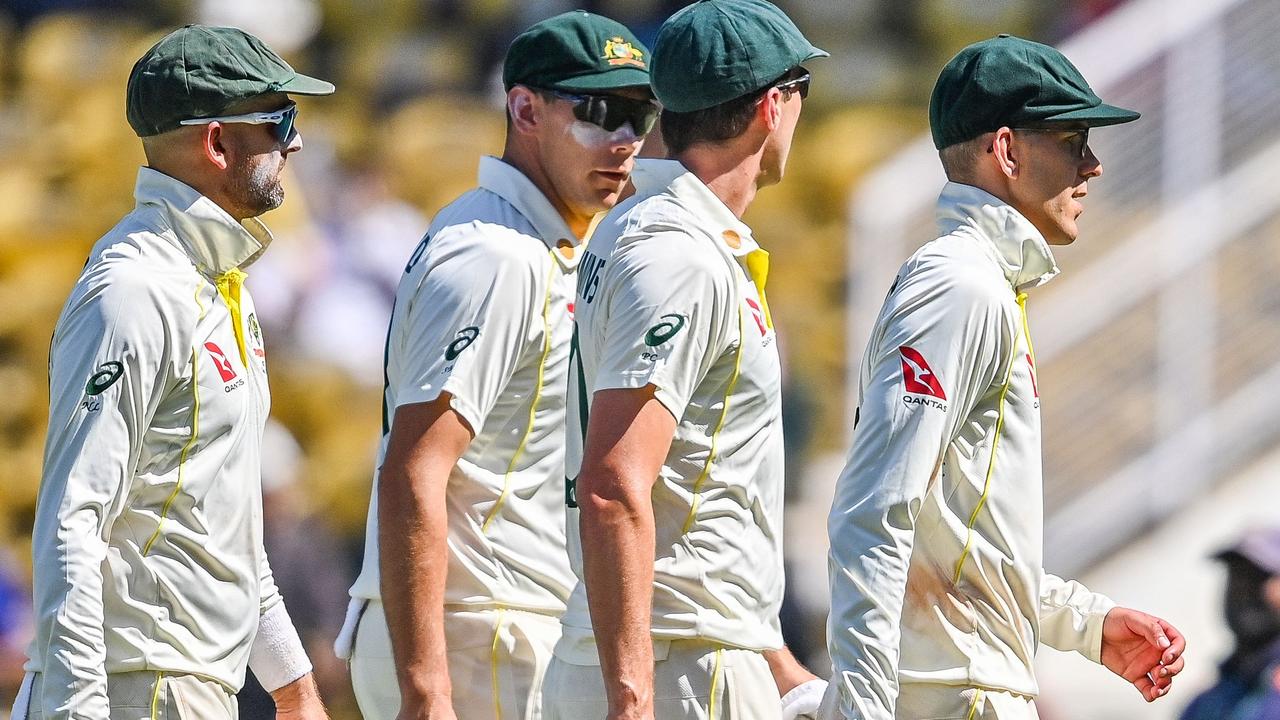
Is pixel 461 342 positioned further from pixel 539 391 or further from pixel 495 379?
pixel 539 391

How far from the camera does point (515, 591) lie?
370 cm

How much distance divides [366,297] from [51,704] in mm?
5103

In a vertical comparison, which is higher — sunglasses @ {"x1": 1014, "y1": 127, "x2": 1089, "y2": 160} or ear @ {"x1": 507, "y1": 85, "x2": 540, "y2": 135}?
sunglasses @ {"x1": 1014, "y1": 127, "x2": 1089, "y2": 160}

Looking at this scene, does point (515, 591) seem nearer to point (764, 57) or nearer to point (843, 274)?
point (764, 57)

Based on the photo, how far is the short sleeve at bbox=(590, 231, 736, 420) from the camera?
3.18 metres

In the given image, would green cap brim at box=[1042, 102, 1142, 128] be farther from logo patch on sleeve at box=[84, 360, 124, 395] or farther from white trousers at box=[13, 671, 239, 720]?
white trousers at box=[13, 671, 239, 720]

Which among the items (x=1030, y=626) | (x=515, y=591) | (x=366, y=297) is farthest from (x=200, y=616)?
(x=366, y=297)

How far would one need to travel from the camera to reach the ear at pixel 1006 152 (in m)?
3.48

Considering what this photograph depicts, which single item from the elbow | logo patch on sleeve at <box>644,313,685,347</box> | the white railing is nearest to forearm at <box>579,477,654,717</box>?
the elbow

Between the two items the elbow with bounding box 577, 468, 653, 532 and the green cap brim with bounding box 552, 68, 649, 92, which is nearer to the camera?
the elbow with bounding box 577, 468, 653, 532

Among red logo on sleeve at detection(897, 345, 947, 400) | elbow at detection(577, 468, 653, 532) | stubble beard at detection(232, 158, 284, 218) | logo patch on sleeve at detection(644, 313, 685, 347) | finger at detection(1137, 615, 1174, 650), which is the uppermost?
stubble beard at detection(232, 158, 284, 218)

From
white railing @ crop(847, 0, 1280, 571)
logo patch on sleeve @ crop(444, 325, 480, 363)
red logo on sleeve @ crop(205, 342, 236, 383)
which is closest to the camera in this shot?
red logo on sleeve @ crop(205, 342, 236, 383)

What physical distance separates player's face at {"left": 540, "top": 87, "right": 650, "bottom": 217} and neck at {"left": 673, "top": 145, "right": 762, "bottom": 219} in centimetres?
45

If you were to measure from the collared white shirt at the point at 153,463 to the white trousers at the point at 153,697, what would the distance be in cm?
2
